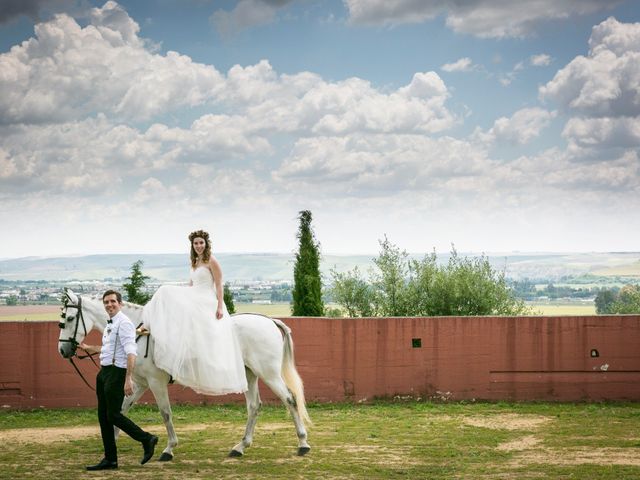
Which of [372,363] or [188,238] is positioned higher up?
[188,238]

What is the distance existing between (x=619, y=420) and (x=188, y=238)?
6.75 metres

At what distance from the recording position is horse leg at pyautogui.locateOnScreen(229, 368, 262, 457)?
862 centimetres

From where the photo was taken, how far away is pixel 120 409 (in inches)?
310

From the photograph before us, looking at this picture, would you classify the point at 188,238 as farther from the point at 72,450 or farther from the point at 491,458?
the point at 491,458

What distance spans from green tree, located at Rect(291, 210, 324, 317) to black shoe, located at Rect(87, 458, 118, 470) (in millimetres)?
15968

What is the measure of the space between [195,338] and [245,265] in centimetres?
14823

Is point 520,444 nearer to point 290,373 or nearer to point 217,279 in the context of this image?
point 290,373

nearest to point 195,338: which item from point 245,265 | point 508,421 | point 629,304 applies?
point 508,421

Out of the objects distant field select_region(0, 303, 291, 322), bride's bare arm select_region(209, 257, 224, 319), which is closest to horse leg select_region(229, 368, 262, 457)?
bride's bare arm select_region(209, 257, 224, 319)

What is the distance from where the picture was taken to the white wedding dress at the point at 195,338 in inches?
325

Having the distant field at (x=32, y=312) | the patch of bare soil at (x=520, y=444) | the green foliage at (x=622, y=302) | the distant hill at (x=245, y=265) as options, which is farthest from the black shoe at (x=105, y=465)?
the distant hill at (x=245, y=265)

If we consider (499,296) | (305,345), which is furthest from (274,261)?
(305,345)

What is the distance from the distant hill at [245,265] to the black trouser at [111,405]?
397 ft

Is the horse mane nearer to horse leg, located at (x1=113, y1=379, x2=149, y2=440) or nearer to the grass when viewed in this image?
horse leg, located at (x1=113, y1=379, x2=149, y2=440)
